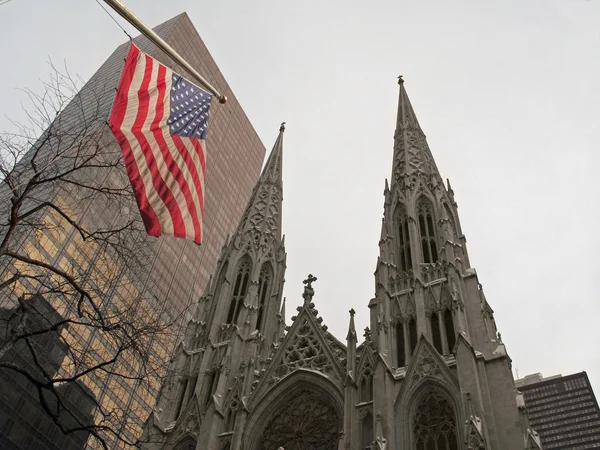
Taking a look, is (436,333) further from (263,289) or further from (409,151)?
(409,151)

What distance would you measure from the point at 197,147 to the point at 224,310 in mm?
19548

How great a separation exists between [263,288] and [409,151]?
12949mm

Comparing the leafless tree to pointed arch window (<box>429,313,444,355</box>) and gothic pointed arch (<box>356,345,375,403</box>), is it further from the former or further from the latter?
pointed arch window (<box>429,313,444,355</box>)

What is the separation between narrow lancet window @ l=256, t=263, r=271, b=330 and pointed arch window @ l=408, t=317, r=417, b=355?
31.7 ft

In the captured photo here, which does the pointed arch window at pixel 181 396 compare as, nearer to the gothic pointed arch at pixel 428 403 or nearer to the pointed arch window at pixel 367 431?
the pointed arch window at pixel 367 431

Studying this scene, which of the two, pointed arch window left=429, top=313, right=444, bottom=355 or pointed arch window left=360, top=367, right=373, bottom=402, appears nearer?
pointed arch window left=360, top=367, right=373, bottom=402

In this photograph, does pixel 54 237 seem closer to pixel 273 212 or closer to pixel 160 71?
pixel 273 212

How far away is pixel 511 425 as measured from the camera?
19406mm

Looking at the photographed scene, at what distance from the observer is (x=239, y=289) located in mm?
33094

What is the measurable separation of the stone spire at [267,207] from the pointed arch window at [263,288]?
2.51 metres

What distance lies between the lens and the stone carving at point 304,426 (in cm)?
2339

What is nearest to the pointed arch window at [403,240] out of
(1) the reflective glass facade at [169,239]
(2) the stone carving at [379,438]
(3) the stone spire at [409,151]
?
(3) the stone spire at [409,151]

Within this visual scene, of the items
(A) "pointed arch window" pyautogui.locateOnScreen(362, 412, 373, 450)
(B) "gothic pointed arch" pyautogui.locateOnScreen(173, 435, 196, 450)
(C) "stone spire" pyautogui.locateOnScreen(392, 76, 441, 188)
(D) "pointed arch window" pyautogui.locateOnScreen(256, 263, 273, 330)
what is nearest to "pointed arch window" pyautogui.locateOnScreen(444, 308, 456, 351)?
(A) "pointed arch window" pyautogui.locateOnScreen(362, 412, 373, 450)

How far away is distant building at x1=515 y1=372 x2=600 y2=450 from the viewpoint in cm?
9325
